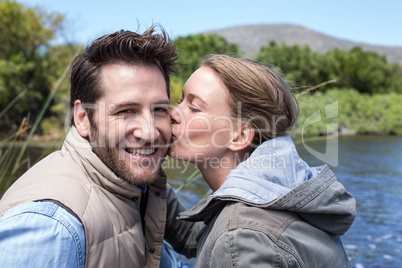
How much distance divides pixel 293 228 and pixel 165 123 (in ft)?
3.06

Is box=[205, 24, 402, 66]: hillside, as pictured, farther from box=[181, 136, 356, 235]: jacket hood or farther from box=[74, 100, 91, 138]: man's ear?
box=[181, 136, 356, 235]: jacket hood

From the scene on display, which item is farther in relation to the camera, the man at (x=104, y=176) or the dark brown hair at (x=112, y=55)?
the dark brown hair at (x=112, y=55)

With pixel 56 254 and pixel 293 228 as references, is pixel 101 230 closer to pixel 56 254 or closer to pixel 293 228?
pixel 56 254

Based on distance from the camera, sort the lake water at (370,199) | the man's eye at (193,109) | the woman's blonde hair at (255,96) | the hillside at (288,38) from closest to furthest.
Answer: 1. the woman's blonde hair at (255,96)
2. the man's eye at (193,109)
3. the lake water at (370,199)
4. the hillside at (288,38)

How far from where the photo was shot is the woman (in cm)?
145

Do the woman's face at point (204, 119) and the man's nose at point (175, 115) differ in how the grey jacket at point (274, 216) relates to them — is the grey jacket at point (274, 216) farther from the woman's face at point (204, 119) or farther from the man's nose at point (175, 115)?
the man's nose at point (175, 115)

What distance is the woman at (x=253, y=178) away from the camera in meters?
1.45

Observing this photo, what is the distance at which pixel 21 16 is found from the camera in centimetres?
1706

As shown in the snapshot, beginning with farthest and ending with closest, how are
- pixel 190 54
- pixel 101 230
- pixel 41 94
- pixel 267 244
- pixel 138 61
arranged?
pixel 190 54 < pixel 41 94 < pixel 138 61 < pixel 101 230 < pixel 267 244

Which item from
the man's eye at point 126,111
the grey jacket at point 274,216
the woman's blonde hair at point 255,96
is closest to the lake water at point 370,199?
the woman's blonde hair at point 255,96

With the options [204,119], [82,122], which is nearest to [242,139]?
[204,119]

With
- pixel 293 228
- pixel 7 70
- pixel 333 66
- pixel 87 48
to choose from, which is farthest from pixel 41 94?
pixel 333 66

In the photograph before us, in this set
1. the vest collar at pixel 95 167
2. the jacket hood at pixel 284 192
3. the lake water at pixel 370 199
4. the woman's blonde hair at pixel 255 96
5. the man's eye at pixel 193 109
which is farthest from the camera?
the lake water at pixel 370 199

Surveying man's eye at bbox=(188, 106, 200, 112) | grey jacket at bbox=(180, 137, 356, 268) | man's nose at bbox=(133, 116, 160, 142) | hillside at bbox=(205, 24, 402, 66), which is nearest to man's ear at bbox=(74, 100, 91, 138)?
man's nose at bbox=(133, 116, 160, 142)
